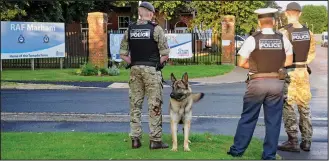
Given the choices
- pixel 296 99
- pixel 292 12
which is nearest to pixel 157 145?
pixel 296 99

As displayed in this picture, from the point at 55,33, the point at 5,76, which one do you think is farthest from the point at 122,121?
the point at 55,33

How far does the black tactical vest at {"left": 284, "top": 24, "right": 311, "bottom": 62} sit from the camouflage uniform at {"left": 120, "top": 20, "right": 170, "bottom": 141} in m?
1.93

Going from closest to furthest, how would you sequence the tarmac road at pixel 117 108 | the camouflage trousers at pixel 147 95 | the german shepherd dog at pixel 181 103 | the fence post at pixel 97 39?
the german shepherd dog at pixel 181 103 < the camouflage trousers at pixel 147 95 < the tarmac road at pixel 117 108 < the fence post at pixel 97 39

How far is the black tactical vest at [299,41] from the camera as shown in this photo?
7539mm

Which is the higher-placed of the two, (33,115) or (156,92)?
(156,92)

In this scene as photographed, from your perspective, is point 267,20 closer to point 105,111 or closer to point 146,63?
point 146,63

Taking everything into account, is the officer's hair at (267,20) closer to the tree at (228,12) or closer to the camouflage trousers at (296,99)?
the camouflage trousers at (296,99)

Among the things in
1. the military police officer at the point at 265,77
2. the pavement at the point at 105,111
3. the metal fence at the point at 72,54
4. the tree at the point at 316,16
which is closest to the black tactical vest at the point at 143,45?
the military police officer at the point at 265,77

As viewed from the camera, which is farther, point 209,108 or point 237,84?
point 237,84

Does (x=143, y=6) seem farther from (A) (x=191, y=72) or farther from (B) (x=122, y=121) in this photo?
(A) (x=191, y=72)

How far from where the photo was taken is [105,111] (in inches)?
473

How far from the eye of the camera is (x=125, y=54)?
24.0 ft

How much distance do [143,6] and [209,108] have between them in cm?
615

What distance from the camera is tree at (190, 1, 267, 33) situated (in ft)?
127
